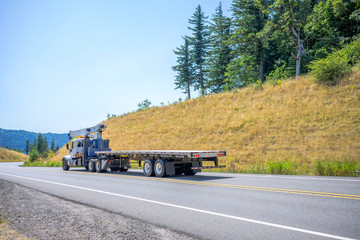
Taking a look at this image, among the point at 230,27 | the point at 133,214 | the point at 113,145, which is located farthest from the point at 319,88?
the point at 230,27

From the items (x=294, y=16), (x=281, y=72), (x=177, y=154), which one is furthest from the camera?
(x=281, y=72)

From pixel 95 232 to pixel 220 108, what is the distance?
27.4 meters

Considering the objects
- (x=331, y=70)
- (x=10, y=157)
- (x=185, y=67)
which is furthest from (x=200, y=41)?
(x=10, y=157)

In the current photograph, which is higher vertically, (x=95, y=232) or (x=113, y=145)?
(x=113, y=145)

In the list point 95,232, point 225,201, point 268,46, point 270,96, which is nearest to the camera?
point 95,232

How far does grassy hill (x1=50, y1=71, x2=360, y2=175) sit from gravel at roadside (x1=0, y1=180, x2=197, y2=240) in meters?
10.8

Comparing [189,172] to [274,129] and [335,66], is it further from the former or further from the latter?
[335,66]

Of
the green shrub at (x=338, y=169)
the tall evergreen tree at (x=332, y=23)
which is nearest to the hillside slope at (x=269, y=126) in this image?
the green shrub at (x=338, y=169)

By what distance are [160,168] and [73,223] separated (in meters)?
8.25

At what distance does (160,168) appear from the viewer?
13656mm

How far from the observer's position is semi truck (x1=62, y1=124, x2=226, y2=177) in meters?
13.0

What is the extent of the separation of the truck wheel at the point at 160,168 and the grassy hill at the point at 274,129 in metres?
5.27

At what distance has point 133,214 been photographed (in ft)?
20.4

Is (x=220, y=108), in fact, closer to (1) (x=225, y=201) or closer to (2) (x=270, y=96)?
Answer: (2) (x=270, y=96)
